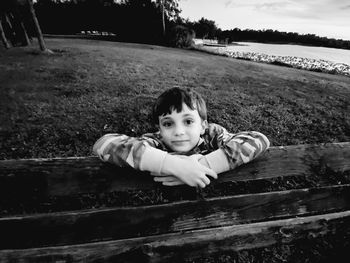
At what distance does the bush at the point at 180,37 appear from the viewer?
2952 cm

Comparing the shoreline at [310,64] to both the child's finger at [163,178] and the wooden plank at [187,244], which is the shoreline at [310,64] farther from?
the child's finger at [163,178]

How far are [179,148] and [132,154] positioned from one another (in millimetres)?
374

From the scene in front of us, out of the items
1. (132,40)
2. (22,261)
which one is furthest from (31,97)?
(132,40)

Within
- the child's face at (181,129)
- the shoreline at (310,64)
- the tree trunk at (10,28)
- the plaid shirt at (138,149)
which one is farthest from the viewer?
the shoreline at (310,64)

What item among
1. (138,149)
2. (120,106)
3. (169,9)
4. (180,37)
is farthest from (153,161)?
(169,9)

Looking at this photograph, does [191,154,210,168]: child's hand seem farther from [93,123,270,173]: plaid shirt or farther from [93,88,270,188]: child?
[93,123,270,173]: plaid shirt

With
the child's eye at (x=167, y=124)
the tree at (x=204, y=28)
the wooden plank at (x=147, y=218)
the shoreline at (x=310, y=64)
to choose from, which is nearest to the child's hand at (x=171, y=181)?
the wooden plank at (x=147, y=218)

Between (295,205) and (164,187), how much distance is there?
93 centimetres

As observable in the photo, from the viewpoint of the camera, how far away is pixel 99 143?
5.00ft

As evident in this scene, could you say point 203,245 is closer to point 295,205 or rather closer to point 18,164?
point 295,205

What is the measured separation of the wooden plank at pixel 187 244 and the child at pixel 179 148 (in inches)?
11.8

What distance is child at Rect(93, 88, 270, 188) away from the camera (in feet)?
4.68

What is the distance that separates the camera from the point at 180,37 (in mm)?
29531

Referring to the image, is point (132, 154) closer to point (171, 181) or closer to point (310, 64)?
point (171, 181)
